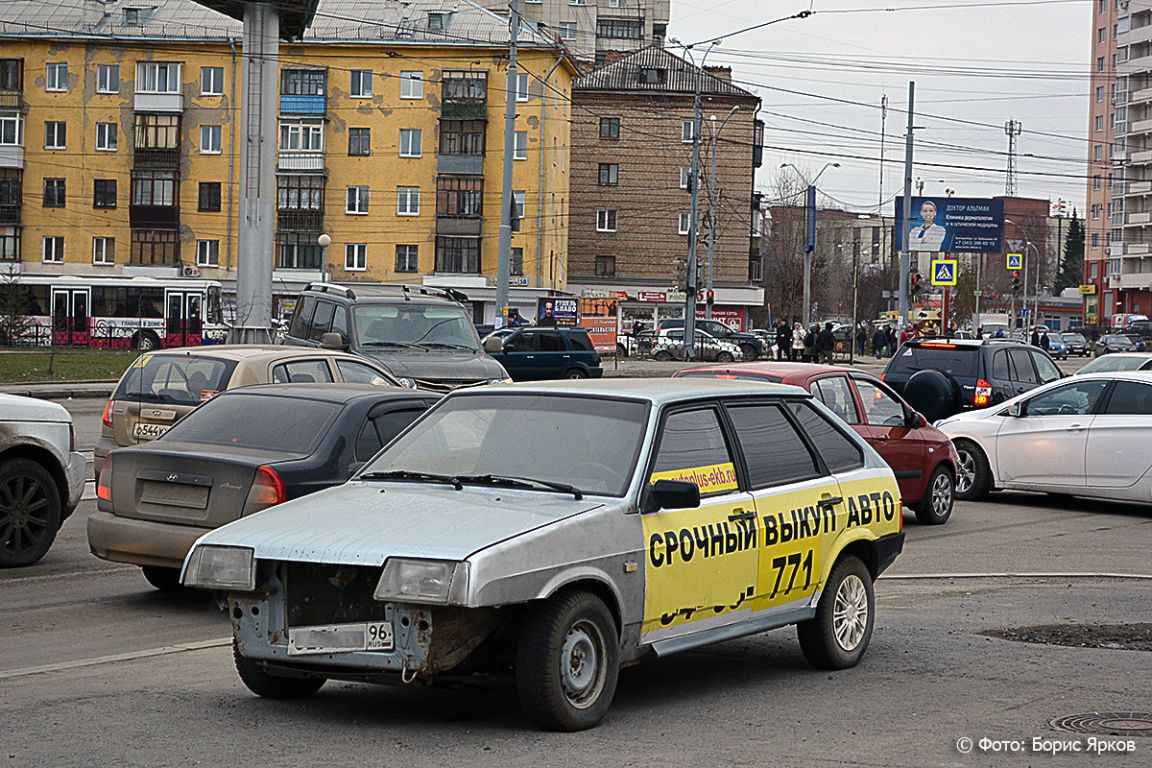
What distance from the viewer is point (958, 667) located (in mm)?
8039

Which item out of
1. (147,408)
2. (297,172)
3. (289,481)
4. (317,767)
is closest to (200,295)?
(297,172)

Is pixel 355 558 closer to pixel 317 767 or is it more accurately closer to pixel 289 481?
pixel 317 767

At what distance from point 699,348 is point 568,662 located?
57.1 metres

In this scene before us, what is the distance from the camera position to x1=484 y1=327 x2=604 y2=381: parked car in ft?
124

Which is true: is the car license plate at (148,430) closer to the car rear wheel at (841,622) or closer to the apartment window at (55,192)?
the car rear wheel at (841,622)

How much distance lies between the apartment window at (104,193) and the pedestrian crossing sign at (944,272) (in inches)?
1653

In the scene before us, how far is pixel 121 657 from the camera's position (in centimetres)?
823

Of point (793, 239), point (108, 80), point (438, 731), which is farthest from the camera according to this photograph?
point (793, 239)

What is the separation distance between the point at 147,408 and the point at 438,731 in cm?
752

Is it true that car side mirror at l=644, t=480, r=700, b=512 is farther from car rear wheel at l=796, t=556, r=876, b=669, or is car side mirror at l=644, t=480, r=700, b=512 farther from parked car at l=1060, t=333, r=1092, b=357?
parked car at l=1060, t=333, r=1092, b=357

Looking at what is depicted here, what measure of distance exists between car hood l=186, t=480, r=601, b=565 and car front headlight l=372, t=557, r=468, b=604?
36 mm

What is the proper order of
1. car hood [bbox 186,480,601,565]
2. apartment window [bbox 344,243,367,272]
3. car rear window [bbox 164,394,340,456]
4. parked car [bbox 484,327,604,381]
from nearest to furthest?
car hood [bbox 186,480,601,565], car rear window [bbox 164,394,340,456], parked car [bbox 484,327,604,381], apartment window [bbox 344,243,367,272]

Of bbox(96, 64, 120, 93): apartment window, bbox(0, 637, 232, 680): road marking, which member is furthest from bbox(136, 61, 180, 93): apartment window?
bbox(0, 637, 232, 680): road marking

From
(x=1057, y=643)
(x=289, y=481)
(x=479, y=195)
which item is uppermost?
(x=479, y=195)
